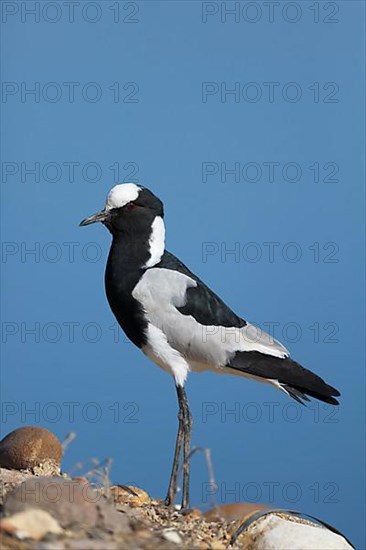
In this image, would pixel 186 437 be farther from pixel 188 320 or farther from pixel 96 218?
pixel 96 218

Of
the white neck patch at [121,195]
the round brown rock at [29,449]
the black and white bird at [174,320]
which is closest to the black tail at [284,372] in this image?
the black and white bird at [174,320]

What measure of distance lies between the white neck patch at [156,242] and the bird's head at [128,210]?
4 cm

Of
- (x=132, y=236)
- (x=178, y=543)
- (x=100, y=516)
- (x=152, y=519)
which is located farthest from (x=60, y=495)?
(x=132, y=236)

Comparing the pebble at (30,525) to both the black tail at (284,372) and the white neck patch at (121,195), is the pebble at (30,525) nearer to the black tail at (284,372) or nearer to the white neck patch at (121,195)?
the black tail at (284,372)

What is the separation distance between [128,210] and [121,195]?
0.10 metres

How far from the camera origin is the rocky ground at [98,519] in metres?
3.08

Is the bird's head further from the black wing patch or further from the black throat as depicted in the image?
the black wing patch

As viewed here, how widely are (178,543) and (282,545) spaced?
1096mm

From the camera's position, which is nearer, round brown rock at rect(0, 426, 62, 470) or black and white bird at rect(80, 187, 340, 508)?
black and white bird at rect(80, 187, 340, 508)

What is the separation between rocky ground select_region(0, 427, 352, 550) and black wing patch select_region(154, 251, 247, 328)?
3.34 feet

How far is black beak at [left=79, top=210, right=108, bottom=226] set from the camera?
5219 millimetres

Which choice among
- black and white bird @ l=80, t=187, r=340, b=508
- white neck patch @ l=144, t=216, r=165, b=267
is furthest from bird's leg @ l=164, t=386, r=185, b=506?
white neck patch @ l=144, t=216, r=165, b=267

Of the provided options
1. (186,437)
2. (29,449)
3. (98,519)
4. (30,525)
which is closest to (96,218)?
(186,437)

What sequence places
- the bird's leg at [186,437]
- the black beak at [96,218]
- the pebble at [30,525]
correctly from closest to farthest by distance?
1. the pebble at [30,525]
2. the bird's leg at [186,437]
3. the black beak at [96,218]
